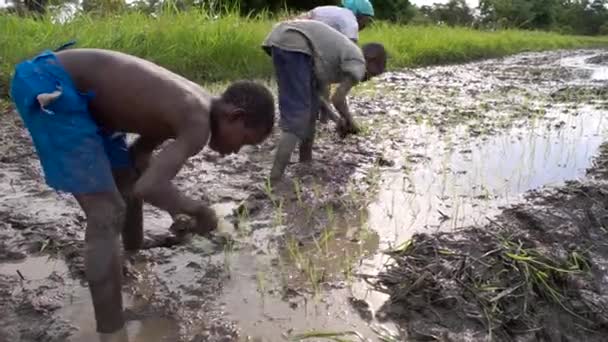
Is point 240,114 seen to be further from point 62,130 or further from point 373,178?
point 373,178

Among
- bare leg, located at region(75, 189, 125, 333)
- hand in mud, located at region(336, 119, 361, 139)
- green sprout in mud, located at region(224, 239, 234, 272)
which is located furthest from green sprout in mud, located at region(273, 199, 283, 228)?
hand in mud, located at region(336, 119, 361, 139)

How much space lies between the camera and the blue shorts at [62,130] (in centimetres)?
193

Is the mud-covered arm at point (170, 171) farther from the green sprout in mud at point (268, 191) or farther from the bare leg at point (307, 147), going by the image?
the bare leg at point (307, 147)

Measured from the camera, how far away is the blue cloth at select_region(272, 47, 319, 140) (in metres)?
3.64

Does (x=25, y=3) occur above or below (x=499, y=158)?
above

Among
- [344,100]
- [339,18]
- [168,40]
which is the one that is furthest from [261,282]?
[168,40]

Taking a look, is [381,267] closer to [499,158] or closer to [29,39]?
[499,158]

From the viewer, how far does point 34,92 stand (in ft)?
6.30

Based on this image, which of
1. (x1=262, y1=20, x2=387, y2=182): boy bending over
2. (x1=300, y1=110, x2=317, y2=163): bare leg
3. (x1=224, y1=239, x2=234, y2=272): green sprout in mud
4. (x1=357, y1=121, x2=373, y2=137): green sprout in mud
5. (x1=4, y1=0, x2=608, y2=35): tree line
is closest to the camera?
(x1=224, y1=239, x2=234, y2=272): green sprout in mud

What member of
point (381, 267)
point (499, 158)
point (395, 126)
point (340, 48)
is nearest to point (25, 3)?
point (395, 126)

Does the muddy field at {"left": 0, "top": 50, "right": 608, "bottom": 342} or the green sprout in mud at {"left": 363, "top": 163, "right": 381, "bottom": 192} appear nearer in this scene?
the muddy field at {"left": 0, "top": 50, "right": 608, "bottom": 342}

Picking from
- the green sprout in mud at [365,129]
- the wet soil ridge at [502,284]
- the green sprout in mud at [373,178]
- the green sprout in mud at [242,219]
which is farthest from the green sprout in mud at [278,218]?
the green sprout in mud at [365,129]

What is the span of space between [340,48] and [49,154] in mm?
2156

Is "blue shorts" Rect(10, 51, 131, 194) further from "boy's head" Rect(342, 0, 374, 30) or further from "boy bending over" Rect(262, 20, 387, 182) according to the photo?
"boy's head" Rect(342, 0, 374, 30)
